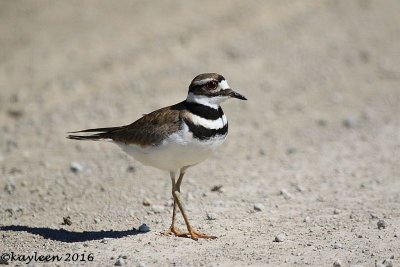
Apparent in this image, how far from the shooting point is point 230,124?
39.5 feet

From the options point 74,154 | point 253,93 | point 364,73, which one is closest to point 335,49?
point 364,73

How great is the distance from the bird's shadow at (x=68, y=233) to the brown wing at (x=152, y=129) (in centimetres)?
101

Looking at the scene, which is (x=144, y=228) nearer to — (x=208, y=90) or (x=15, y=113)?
(x=208, y=90)

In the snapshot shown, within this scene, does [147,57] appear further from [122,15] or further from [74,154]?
[74,154]

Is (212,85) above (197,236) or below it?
above

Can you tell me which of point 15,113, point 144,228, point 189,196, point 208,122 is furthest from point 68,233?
point 15,113

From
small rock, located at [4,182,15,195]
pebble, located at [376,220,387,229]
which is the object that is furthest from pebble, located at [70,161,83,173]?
pebble, located at [376,220,387,229]

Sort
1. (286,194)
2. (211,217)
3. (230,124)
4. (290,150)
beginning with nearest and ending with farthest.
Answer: (211,217), (286,194), (290,150), (230,124)

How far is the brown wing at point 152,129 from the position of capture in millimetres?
6989

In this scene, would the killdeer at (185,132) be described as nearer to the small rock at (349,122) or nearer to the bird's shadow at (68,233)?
the bird's shadow at (68,233)

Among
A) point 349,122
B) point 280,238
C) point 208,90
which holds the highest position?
point 208,90

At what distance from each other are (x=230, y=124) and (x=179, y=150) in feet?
17.1

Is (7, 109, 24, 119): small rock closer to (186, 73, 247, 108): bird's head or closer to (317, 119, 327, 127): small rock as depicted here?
(317, 119, 327, 127): small rock

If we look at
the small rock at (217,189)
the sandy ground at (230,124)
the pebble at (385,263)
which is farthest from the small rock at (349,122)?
the pebble at (385,263)
